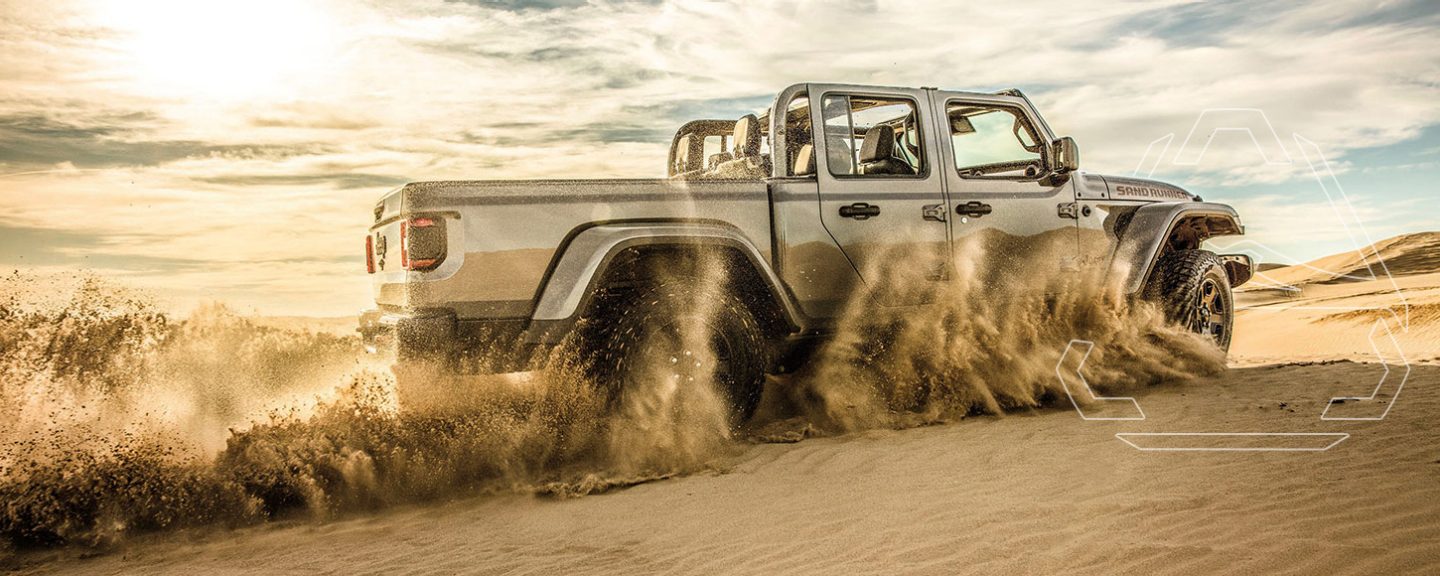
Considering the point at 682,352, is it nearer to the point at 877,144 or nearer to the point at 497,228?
the point at 497,228

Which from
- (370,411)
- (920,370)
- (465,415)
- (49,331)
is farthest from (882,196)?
(49,331)

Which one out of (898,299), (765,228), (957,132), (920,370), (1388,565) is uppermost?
(957,132)

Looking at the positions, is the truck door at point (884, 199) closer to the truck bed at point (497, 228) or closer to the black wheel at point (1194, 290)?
the truck bed at point (497, 228)

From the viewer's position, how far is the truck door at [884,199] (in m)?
6.12

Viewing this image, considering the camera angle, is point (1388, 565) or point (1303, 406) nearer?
point (1388, 565)

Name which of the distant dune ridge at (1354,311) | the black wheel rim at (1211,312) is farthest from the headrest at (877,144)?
the distant dune ridge at (1354,311)

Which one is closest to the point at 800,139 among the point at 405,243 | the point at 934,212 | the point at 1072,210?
the point at 934,212

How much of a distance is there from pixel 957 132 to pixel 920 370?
1748 millimetres

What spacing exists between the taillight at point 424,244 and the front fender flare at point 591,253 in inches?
21.9

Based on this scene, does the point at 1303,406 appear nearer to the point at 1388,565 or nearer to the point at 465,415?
the point at 1388,565

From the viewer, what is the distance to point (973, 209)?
21.9 ft

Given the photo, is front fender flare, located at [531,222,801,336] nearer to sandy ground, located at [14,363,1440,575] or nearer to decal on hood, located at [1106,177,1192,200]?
sandy ground, located at [14,363,1440,575]

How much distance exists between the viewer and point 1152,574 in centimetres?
347

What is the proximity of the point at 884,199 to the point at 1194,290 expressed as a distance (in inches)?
125
